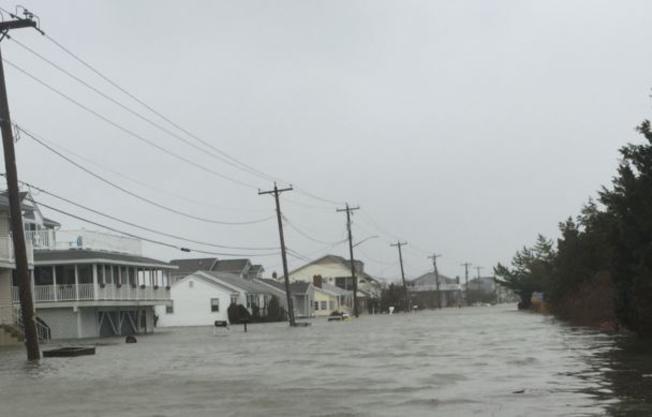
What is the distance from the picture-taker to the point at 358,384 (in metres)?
13.7

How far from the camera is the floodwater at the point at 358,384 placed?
1061 cm

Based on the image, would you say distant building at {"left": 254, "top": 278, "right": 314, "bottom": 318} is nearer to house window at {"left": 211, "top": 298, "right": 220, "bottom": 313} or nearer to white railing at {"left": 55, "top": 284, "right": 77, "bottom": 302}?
house window at {"left": 211, "top": 298, "right": 220, "bottom": 313}

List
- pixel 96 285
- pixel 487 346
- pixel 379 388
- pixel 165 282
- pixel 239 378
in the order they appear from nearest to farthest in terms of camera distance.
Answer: pixel 379 388 → pixel 239 378 → pixel 487 346 → pixel 96 285 → pixel 165 282

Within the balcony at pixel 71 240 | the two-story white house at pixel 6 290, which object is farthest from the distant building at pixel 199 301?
the two-story white house at pixel 6 290

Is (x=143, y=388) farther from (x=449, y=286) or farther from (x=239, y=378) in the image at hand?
(x=449, y=286)

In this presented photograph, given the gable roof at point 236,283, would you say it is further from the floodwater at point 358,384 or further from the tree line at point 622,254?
the floodwater at point 358,384

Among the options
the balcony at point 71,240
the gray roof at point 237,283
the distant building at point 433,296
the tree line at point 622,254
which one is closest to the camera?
the tree line at point 622,254

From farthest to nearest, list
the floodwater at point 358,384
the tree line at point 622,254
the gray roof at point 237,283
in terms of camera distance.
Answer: the gray roof at point 237,283 → the tree line at point 622,254 → the floodwater at point 358,384

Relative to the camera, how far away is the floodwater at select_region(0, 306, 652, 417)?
418 inches

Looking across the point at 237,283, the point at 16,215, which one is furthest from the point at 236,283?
the point at 16,215

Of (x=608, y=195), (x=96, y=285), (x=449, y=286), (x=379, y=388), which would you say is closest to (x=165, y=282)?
(x=96, y=285)

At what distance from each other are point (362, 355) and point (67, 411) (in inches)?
435

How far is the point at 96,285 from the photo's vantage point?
4794 centimetres

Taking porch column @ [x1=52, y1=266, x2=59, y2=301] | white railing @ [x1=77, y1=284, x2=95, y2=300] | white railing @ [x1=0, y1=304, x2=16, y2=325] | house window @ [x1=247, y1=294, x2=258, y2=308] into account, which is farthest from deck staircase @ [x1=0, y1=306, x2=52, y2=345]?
house window @ [x1=247, y1=294, x2=258, y2=308]
